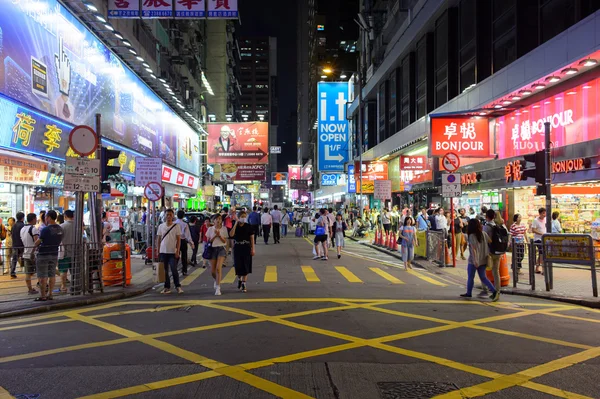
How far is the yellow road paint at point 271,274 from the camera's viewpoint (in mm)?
13298

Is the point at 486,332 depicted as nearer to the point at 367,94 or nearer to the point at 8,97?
the point at 8,97

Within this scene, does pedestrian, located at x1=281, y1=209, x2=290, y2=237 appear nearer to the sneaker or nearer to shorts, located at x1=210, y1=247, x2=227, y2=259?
shorts, located at x1=210, y1=247, x2=227, y2=259

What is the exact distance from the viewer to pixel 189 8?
14258 millimetres

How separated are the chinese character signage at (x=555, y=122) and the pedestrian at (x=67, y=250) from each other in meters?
14.1

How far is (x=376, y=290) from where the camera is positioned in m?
11.6

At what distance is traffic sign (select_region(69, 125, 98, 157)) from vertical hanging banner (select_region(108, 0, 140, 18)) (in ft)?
19.2

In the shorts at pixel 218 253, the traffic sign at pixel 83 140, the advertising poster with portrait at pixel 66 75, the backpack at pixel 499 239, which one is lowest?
the shorts at pixel 218 253

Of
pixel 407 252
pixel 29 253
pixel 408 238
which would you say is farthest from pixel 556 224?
pixel 29 253

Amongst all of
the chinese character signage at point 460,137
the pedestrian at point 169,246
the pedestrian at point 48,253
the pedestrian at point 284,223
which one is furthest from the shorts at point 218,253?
the pedestrian at point 284,223

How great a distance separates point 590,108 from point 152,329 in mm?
13721

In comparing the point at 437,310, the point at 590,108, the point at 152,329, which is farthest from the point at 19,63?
the point at 590,108

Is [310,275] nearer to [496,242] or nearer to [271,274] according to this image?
[271,274]

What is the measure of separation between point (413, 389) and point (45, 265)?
7921 millimetres

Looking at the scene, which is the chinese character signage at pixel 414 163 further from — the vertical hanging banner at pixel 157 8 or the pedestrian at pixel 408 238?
the vertical hanging banner at pixel 157 8
